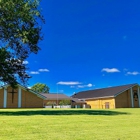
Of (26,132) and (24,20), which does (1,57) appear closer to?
(24,20)

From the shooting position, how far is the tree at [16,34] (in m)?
18.3

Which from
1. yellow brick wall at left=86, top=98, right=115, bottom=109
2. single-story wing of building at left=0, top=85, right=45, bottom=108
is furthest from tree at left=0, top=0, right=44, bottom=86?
yellow brick wall at left=86, top=98, right=115, bottom=109

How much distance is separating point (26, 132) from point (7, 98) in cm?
3564

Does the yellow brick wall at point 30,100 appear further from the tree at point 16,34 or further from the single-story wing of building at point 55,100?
the tree at point 16,34

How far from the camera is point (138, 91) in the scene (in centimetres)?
5516

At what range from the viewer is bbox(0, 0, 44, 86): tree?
18.3 metres

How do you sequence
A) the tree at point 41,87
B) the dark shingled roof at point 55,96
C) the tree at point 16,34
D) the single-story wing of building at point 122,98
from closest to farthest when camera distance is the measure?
the tree at point 16,34, the single-story wing of building at point 122,98, the dark shingled roof at point 55,96, the tree at point 41,87

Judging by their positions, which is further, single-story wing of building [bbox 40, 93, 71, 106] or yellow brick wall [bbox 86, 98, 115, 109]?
single-story wing of building [bbox 40, 93, 71, 106]

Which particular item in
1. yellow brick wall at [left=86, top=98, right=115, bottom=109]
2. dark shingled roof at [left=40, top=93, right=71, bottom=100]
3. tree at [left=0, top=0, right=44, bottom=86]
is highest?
tree at [left=0, top=0, right=44, bottom=86]

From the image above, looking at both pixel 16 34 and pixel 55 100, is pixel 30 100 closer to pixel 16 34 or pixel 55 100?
pixel 55 100

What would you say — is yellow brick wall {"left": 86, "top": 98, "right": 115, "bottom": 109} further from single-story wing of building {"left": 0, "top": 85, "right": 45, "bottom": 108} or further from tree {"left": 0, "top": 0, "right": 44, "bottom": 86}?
tree {"left": 0, "top": 0, "right": 44, "bottom": 86}

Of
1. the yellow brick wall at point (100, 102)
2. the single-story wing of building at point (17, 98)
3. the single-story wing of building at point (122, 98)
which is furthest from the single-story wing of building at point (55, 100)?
the single-story wing of building at point (17, 98)

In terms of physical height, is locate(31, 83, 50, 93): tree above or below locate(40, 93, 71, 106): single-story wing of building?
above

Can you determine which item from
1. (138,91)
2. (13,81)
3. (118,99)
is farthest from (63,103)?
(13,81)
